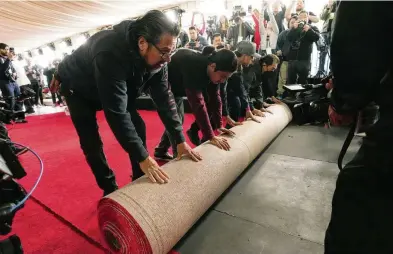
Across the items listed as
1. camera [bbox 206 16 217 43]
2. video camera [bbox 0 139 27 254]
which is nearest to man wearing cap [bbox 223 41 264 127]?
video camera [bbox 0 139 27 254]

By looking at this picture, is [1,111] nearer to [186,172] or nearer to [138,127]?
[138,127]

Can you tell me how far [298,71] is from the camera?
15.5 feet

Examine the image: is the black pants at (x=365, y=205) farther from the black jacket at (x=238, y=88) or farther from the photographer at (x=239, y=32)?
the photographer at (x=239, y=32)

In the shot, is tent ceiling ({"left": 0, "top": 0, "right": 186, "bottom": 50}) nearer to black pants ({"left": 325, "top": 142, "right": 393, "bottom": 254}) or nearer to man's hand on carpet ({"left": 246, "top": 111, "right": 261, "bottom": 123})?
man's hand on carpet ({"left": 246, "top": 111, "right": 261, "bottom": 123})

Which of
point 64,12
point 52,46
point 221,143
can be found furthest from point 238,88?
point 52,46

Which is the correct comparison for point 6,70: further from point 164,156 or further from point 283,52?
point 283,52

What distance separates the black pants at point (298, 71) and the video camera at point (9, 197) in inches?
188

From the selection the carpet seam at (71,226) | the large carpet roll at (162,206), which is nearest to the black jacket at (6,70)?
the carpet seam at (71,226)

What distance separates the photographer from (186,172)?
153cm

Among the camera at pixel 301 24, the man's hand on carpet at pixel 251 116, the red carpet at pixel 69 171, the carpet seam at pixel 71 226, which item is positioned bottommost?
the red carpet at pixel 69 171

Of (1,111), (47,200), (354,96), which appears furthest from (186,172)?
(47,200)

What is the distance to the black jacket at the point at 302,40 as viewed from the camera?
4496mm

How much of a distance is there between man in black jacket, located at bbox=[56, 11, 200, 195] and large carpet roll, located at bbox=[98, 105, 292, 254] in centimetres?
11

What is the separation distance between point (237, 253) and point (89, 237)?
972 millimetres
